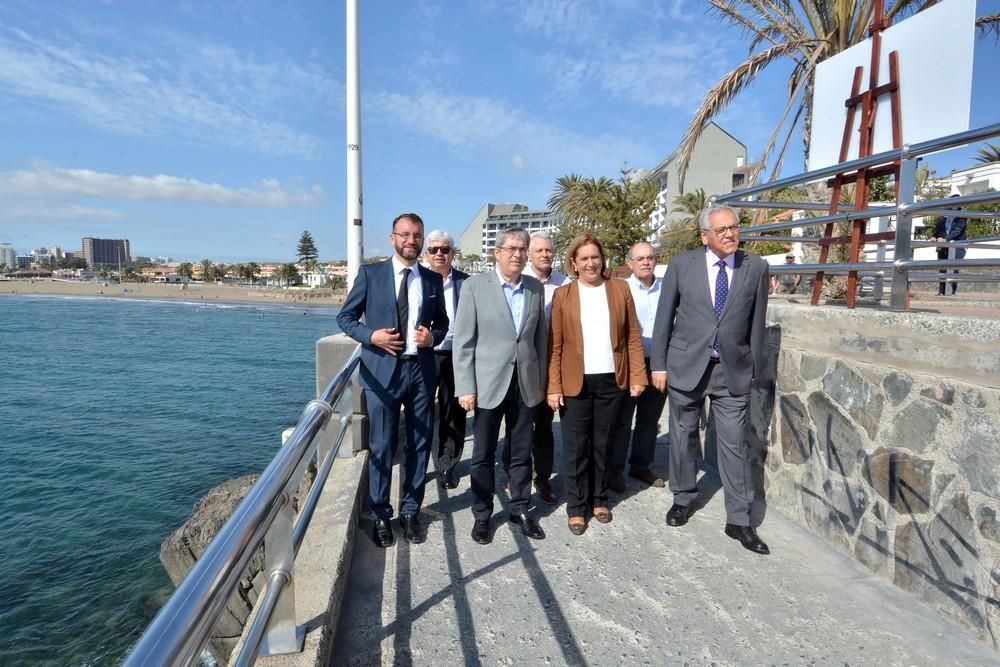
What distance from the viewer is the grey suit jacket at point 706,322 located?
336 cm

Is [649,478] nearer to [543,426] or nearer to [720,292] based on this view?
[543,426]

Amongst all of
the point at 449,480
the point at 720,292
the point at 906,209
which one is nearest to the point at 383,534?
the point at 449,480

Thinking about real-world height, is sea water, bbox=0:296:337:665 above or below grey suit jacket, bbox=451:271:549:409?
below

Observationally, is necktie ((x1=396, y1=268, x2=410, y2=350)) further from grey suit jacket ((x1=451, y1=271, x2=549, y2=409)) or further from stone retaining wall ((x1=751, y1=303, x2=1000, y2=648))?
stone retaining wall ((x1=751, y1=303, x2=1000, y2=648))

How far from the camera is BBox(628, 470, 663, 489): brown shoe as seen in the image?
4449 mm

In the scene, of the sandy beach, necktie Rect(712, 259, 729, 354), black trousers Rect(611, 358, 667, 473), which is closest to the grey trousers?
necktie Rect(712, 259, 729, 354)

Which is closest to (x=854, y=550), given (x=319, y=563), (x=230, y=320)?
(x=319, y=563)

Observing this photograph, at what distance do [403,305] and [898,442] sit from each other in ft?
8.98

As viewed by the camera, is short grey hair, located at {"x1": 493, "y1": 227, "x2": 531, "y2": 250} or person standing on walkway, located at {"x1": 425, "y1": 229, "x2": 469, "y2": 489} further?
person standing on walkway, located at {"x1": 425, "y1": 229, "x2": 469, "y2": 489}

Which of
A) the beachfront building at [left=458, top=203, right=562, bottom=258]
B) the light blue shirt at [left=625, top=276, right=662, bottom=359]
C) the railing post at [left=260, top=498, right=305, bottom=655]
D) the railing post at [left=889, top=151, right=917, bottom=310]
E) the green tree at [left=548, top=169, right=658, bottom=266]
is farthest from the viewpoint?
the beachfront building at [left=458, top=203, right=562, bottom=258]

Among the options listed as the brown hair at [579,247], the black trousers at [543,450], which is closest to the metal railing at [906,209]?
the brown hair at [579,247]

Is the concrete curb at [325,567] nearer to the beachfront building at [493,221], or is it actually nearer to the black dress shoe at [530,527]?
the black dress shoe at [530,527]

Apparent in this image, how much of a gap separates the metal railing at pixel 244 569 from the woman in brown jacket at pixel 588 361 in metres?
1.63

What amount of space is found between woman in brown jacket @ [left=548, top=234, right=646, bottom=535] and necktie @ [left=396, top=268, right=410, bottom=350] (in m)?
0.94
